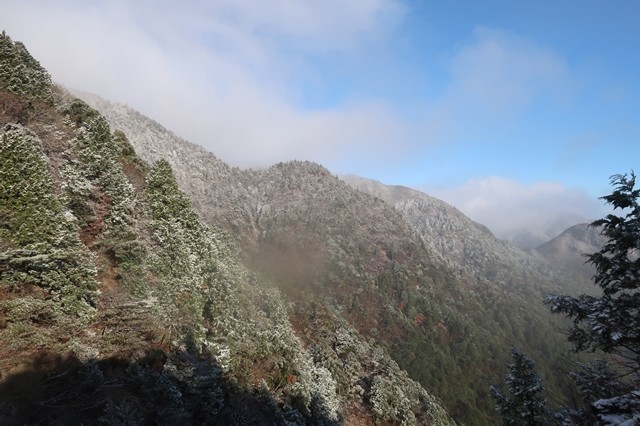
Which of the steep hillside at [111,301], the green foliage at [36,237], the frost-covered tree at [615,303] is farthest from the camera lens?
the green foliage at [36,237]

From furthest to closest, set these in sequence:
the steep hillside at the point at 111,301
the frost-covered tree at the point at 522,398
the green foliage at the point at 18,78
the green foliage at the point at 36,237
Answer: the green foliage at the point at 18,78
the frost-covered tree at the point at 522,398
the green foliage at the point at 36,237
the steep hillside at the point at 111,301

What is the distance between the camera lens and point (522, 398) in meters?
24.7

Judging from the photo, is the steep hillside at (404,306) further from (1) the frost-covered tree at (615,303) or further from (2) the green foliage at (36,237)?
(1) the frost-covered tree at (615,303)

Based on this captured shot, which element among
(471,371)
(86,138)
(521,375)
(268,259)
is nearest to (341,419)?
(521,375)

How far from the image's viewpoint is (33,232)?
68.1ft

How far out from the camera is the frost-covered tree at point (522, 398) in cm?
2381

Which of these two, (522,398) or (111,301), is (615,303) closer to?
(522,398)

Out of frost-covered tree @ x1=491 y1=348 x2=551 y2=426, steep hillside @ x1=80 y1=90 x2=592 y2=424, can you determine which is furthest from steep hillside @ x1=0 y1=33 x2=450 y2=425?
steep hillside @ x1=80 y1=90 x2=592 y2=424

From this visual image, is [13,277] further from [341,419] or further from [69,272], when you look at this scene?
[341,419]

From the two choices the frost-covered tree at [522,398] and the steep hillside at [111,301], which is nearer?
the steep hillside at [111,301]

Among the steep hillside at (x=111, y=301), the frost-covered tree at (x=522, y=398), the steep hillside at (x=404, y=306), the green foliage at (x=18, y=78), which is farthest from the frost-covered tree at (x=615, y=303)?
the steep hillside at (x=404, y=306)

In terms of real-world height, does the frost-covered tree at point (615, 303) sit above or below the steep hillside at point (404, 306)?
above

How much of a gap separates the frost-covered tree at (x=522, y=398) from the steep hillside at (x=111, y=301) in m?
19.8

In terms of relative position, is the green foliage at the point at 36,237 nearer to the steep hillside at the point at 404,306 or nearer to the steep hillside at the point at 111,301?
the steep hillside at the point at 111,301
